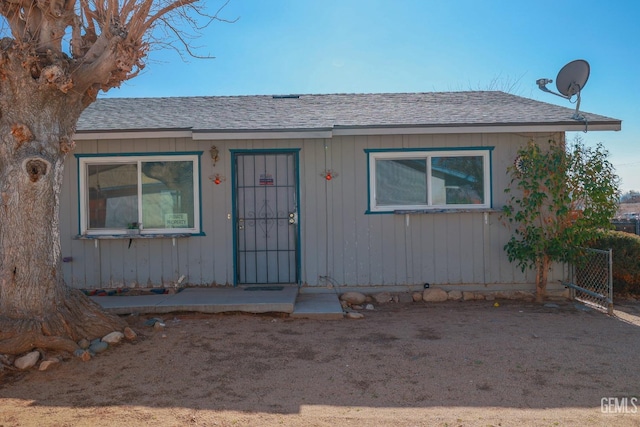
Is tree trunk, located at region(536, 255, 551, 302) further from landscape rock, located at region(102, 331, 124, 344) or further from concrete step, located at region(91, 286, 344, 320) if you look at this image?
landscape rock, located at region(102, 331, 124, 344)

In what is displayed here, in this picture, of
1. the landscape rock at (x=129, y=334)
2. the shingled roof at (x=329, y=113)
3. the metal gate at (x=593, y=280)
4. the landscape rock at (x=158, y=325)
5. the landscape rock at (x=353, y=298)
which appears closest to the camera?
the landscape rock at (x=129, y=334)

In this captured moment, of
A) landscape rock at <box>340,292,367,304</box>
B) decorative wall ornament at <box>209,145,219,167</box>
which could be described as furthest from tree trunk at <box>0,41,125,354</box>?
landscape rock at <box>340,292,367,304</box>

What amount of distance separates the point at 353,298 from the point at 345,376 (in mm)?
3279

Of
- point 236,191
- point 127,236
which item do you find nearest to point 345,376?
point 236,191

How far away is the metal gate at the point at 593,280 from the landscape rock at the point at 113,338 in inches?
250

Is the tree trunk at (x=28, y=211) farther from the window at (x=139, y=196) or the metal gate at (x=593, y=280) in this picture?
the metal gate at (x=593, y=280)

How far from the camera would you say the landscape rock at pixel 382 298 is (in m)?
8.20

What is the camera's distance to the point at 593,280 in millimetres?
8047

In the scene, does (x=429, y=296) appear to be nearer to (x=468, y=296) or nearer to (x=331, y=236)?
(x=468, y=296)

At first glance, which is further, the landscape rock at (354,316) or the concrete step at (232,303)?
the landscape rock at (354,316)

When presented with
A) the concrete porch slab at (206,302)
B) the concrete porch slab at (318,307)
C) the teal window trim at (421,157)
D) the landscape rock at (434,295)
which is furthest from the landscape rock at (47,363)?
the landscape rock at (434,295)

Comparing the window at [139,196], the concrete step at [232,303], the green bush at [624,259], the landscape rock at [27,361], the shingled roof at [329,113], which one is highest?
the shingled roof at [329,113]

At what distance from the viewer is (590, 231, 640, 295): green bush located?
8.53 m

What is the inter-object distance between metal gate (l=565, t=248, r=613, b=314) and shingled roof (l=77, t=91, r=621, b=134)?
1978 mm
